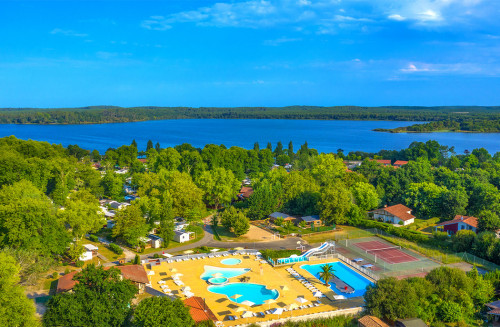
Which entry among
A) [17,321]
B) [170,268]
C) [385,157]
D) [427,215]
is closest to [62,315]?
[17,321]

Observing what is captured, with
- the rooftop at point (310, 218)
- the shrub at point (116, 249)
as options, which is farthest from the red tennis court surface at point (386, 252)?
the shrub at point (116, 249)

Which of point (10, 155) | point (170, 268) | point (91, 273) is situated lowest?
point (170, 268)

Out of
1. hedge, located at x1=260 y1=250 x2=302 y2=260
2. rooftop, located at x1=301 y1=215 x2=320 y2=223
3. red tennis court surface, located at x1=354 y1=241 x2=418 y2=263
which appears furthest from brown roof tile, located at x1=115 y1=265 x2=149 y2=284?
rooftop, located at x1=301 y1=215 x2=320 y2=223

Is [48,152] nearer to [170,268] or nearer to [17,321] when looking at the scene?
[170,268]

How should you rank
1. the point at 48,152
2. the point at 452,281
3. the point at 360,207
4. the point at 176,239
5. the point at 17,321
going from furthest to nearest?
the point at 48,152
the point at 360,207
the point at 176,239
the point at 452,281
the point at 17,321

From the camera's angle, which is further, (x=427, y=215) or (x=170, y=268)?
(x=427, y=215)

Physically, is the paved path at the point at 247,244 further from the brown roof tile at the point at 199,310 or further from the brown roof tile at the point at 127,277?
the brown roof tile at the point at 199,310
